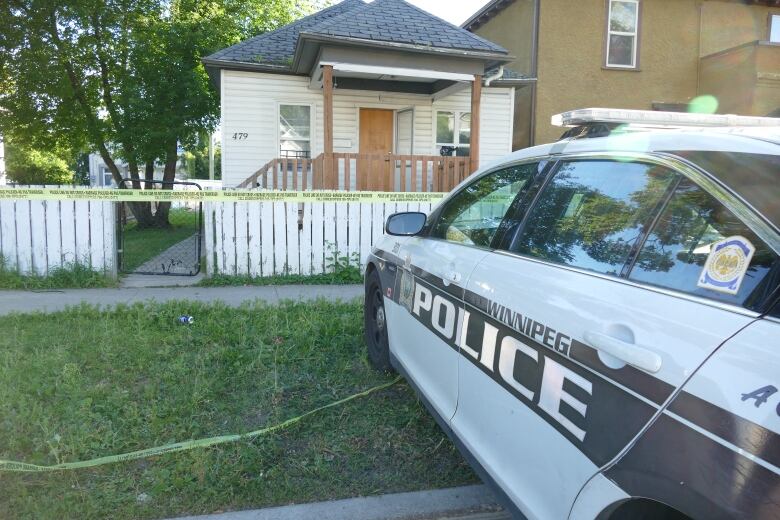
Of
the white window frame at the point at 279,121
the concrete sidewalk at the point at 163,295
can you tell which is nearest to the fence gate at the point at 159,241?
the concrete sidewalk at the point at 163,295

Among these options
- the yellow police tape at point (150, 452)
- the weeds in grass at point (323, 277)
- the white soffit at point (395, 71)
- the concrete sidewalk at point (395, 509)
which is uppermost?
the white soffit at point (395, 71)

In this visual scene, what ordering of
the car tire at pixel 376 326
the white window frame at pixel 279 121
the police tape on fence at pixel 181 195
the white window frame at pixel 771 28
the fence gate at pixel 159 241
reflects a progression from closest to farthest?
the car tire at pixel 376 326
the police tape on fence at pixel 181 195
the fence gate at pixel 159 241
the white window frame at pixel 279 121
the white window frame at pixel 771 28

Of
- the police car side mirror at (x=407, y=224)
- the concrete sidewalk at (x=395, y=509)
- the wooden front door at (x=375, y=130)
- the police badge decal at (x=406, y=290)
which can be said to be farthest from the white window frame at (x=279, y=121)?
the concrete sidewalk at (x=395, y=509)

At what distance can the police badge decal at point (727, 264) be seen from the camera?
158cm

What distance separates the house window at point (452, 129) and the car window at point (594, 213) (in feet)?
38.6

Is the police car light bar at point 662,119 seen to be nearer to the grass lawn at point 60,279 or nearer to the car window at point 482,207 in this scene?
the car window at point 482,207

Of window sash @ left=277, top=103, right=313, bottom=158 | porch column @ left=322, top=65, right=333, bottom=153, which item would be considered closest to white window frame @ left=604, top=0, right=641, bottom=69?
window sash @ left=277, top=103, right=313, bottom=158

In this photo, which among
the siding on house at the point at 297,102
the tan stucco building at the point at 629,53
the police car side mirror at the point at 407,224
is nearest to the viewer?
the police car side mirror at the point at 407,224

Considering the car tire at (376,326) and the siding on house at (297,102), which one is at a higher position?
the siding on house at (297,102)

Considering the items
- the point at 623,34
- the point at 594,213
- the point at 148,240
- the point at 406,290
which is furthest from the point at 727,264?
the point at 623,34

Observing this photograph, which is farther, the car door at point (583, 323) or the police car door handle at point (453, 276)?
the police car door handle at point (453, 276)

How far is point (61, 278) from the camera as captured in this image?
308 inches

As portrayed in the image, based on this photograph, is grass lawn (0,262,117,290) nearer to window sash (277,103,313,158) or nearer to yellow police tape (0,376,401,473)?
yellow police tape (0,376,401,473)

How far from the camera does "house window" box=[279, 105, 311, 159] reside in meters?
13.3
